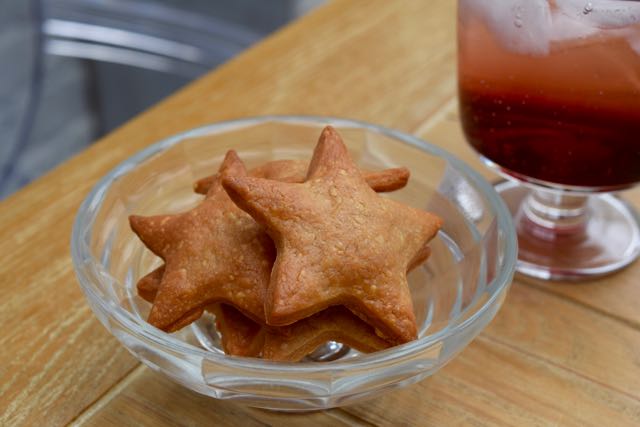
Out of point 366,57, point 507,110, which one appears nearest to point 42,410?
point 507,110

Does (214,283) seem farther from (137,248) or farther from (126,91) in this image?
(126,91)

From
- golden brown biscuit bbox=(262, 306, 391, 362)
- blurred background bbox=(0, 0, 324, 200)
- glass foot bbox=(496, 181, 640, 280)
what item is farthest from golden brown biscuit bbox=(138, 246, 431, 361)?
blurred background bbox=(0, 0, 324, 200)

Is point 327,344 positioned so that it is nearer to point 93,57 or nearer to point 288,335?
point 288,335

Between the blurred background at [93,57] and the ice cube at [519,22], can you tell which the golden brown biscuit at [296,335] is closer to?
the ice cube at [519,22]

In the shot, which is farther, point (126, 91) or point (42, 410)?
point (126, 91)

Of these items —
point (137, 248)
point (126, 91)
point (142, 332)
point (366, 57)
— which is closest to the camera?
point (142, 332)

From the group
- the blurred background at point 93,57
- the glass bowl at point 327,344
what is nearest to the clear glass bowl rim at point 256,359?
the glass bowl at point 327,344

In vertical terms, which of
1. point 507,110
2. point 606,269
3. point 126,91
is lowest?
point 126,91
